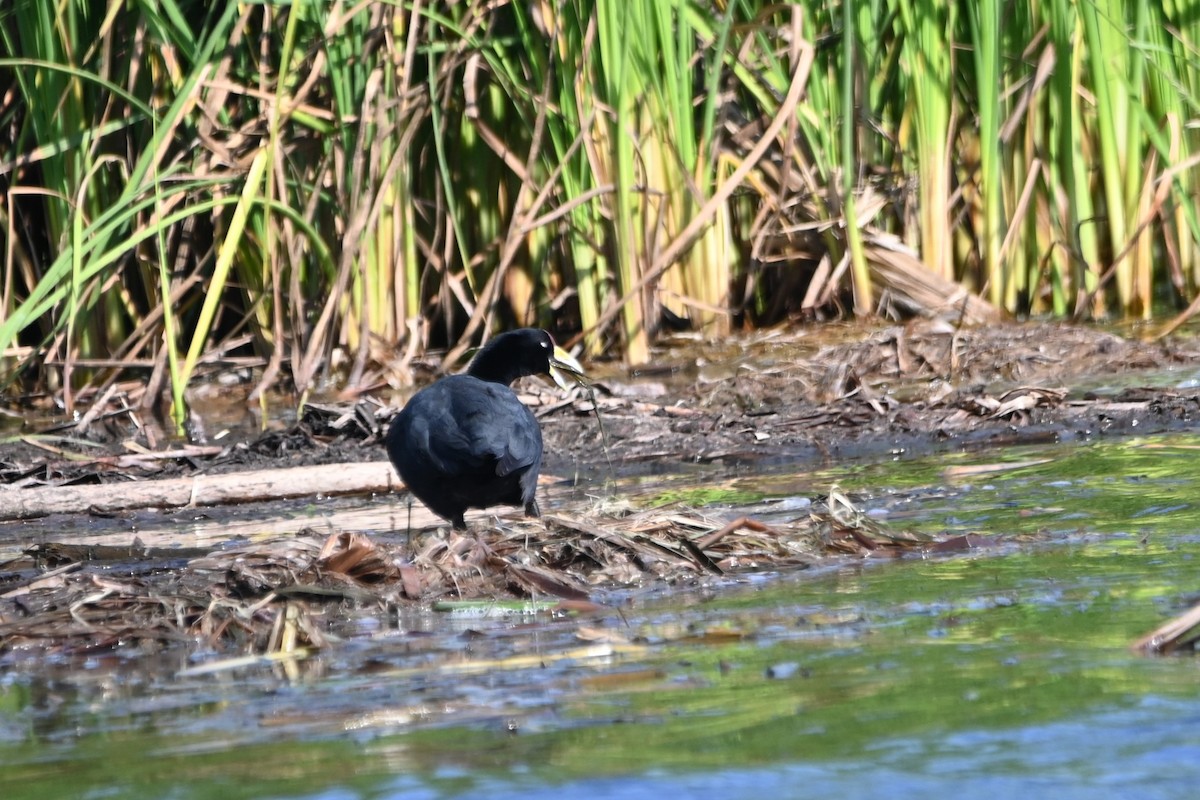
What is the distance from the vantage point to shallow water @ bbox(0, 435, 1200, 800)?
2410 millimetres

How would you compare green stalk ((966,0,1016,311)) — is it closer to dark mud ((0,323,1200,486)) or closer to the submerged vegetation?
the submerged vegetation

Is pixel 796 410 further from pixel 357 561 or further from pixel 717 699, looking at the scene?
pixel 717 699

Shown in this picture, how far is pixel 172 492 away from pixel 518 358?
1.37m

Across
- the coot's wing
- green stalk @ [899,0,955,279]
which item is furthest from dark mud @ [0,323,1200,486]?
the coot's wing

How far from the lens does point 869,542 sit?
441 cm

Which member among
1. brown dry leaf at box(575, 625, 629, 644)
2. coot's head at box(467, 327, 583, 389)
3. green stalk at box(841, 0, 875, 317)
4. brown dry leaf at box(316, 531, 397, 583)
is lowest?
brown dry leaf at box(575, 625, 629, 644)

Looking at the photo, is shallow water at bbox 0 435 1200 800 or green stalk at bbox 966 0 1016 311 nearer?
shallow water at bbox 0 435 1200 800

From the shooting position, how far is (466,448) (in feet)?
16.0

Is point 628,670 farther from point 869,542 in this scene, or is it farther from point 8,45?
point 8,45

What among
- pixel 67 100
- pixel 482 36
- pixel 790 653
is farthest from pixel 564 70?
pixel 790 653

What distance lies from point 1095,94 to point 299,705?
20.0 feet

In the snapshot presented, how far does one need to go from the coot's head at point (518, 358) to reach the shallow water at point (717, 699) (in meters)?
2.04

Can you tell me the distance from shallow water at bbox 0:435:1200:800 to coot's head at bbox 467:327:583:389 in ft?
6.69

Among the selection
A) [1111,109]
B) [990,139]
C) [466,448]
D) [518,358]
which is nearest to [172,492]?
[518,358]
